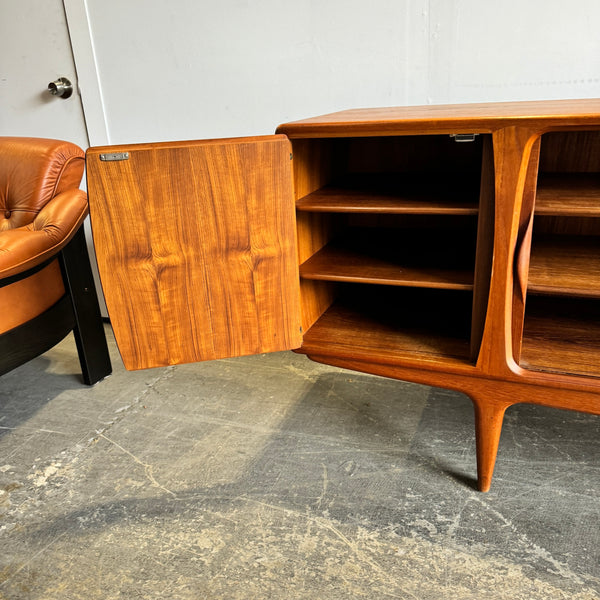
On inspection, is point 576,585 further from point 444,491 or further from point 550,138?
point 550,138

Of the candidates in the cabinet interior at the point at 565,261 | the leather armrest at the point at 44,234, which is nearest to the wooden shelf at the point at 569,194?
the cabinet interior at the point at 565,261

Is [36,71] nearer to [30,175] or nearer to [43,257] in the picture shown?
[30,175]

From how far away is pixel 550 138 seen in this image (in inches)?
56.9

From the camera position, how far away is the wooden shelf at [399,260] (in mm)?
1261

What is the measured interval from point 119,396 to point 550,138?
1.52 metres

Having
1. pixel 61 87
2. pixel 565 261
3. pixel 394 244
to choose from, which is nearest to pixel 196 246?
pixel 394 244

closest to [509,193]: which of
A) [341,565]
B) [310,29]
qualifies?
[341,565]

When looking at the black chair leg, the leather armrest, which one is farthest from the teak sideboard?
the black chair leg

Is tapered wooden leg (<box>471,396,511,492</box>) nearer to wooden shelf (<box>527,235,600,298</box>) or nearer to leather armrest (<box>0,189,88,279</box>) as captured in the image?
wooden shelf (<box>527,235,600,298</box>)

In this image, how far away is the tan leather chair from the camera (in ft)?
5.27

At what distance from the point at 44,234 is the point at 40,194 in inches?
7.6

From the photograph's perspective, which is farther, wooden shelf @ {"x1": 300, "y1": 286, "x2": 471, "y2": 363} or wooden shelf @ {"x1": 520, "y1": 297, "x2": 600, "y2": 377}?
wooden shelf @ {"x1": 300, "y1": 286, "x2": 471, "y2": 363}

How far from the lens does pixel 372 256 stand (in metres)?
1.44

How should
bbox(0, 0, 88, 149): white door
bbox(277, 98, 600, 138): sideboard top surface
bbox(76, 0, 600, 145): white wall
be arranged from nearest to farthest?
bbox(277, 98, 600, 138): sideboard top surface < bbox(76, 0, 600, 145): white wall < bbox(0, 0, 88, 149): white door
